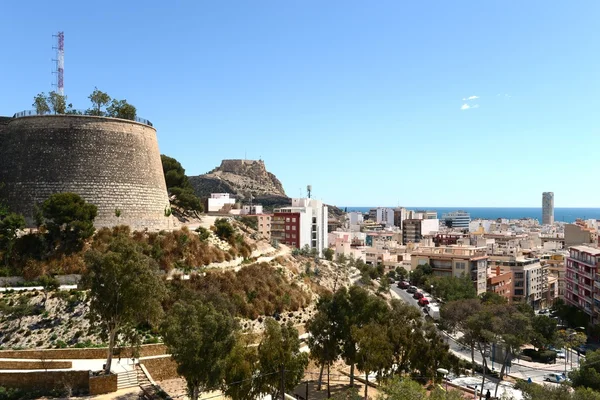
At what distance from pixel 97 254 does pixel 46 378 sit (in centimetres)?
411

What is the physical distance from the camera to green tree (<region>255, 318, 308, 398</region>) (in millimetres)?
15367

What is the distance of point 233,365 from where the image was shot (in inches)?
582

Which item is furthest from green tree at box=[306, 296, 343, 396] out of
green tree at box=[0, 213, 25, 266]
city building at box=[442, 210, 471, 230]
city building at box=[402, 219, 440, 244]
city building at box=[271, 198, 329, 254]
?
city building at box=[442, 210, 471, 230]

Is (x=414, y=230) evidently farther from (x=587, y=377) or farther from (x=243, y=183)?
(x=587, y=377)

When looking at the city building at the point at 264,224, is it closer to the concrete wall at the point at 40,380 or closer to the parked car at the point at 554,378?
the parked car at the point at 554,378

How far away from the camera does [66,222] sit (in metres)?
23.9

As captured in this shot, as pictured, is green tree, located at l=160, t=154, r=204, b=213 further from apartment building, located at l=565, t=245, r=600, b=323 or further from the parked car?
apartment building, located at l=565, t=245, r=600, b=323

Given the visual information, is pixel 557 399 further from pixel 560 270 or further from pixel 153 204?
pixel 560 270

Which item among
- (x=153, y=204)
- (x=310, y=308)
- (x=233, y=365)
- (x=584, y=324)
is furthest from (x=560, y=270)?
(x=233, y=365)

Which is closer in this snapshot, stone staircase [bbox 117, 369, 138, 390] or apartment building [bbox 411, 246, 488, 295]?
stone staircase [bbox 117, 369, 138, 390]

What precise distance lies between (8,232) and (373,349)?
57.7 ft

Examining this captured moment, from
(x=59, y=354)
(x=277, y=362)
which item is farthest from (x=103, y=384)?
(x=277, y=362)

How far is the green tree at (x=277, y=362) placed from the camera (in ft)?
50.4

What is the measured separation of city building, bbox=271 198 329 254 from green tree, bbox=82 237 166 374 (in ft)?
147
